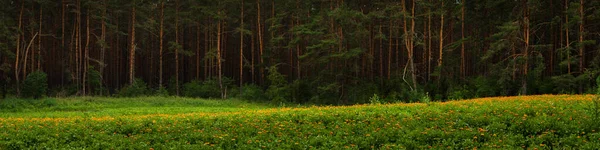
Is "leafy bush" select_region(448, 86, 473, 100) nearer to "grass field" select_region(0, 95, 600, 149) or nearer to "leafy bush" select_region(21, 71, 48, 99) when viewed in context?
"grass field" select_region(0, 95, 600, 149)

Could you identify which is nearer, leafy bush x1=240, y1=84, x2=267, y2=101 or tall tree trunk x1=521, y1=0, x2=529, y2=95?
tall tree trunk x1=521, y1=0, x2=529, y2=95

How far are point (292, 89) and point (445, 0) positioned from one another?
1300 centimetres

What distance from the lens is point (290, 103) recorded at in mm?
33906

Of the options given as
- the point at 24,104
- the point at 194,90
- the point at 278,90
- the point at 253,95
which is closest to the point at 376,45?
the point at 253,95

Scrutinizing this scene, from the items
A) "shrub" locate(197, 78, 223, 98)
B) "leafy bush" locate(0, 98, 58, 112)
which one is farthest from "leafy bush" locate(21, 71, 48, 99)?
"shrub" locate(197, 78, 223, 98)

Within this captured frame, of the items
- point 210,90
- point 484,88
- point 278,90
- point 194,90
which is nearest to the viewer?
point 484,88

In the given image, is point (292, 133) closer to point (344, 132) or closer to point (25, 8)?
point (344, 132)

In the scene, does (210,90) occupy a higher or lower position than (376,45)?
lower

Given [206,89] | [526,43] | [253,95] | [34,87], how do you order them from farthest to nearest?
[206,89]
[253,95]
[34,87]
[526,43]

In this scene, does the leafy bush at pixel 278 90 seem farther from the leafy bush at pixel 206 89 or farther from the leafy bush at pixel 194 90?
the leafy bush at pixel 194 90

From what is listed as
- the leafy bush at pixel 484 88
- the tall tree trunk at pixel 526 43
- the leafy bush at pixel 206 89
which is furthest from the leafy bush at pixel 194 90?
the tall tree trunk at pixel 526 43

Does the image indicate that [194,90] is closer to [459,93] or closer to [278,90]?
[278,90]

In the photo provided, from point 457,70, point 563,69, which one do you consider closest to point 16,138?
point 563,69

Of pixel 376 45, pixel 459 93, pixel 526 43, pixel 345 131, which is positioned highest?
pixel 376 45
